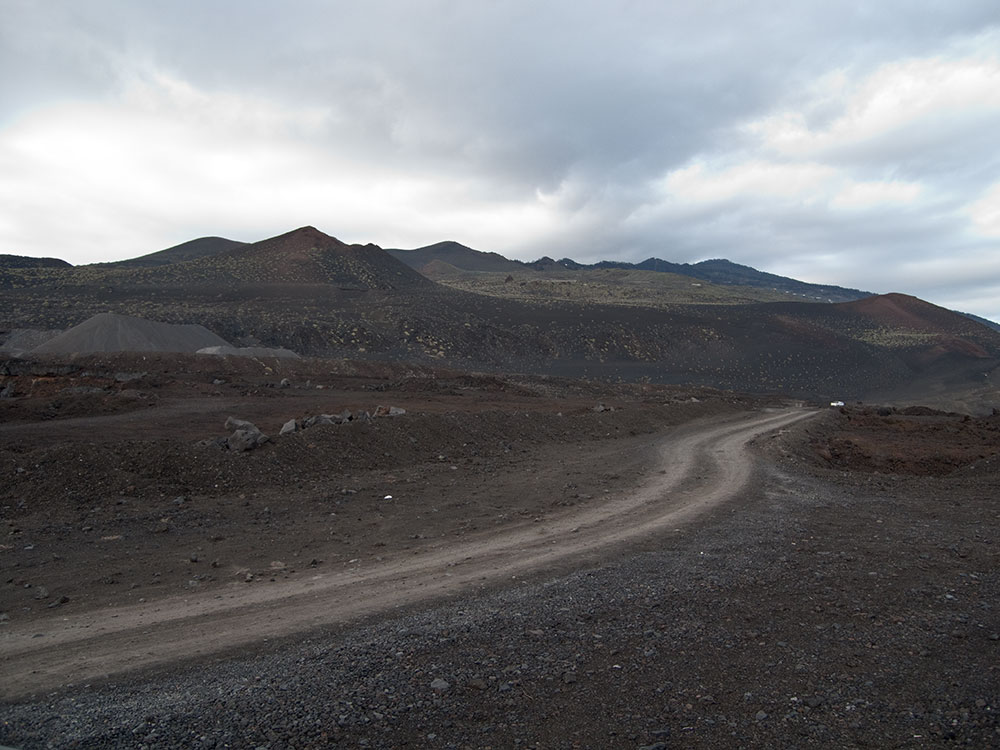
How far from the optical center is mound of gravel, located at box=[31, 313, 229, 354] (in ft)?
130

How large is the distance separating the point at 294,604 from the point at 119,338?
41.5 metres

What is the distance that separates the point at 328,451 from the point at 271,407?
11.1m

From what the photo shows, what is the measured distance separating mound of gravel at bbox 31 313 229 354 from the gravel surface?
4031cm

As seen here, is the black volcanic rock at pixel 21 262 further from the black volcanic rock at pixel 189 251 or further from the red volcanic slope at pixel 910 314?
the red volcanic slope at pixel 910 314

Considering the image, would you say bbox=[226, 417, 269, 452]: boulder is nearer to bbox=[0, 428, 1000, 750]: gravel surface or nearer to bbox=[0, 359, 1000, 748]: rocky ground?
bbox=[0, 359, 1000, 748]: rocky ground

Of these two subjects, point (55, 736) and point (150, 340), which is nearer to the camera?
point (55, 736)

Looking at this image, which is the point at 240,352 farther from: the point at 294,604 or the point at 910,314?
the point at 910,314

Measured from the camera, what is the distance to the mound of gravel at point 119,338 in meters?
39.6

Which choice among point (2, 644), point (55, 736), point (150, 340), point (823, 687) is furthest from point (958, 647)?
point (150, 340)

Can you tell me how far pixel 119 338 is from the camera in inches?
1599

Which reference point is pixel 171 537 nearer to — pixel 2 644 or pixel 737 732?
pixel 2 644

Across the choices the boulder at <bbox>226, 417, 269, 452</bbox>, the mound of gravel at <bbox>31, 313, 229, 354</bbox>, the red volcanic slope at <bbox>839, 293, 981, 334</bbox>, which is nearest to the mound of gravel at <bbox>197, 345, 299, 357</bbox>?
the mound of gravel at <bbox>31, 313, 229, 354</bbox>

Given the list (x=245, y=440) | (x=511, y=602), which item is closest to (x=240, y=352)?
(x=245, y=440)

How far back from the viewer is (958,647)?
17.4 ft
